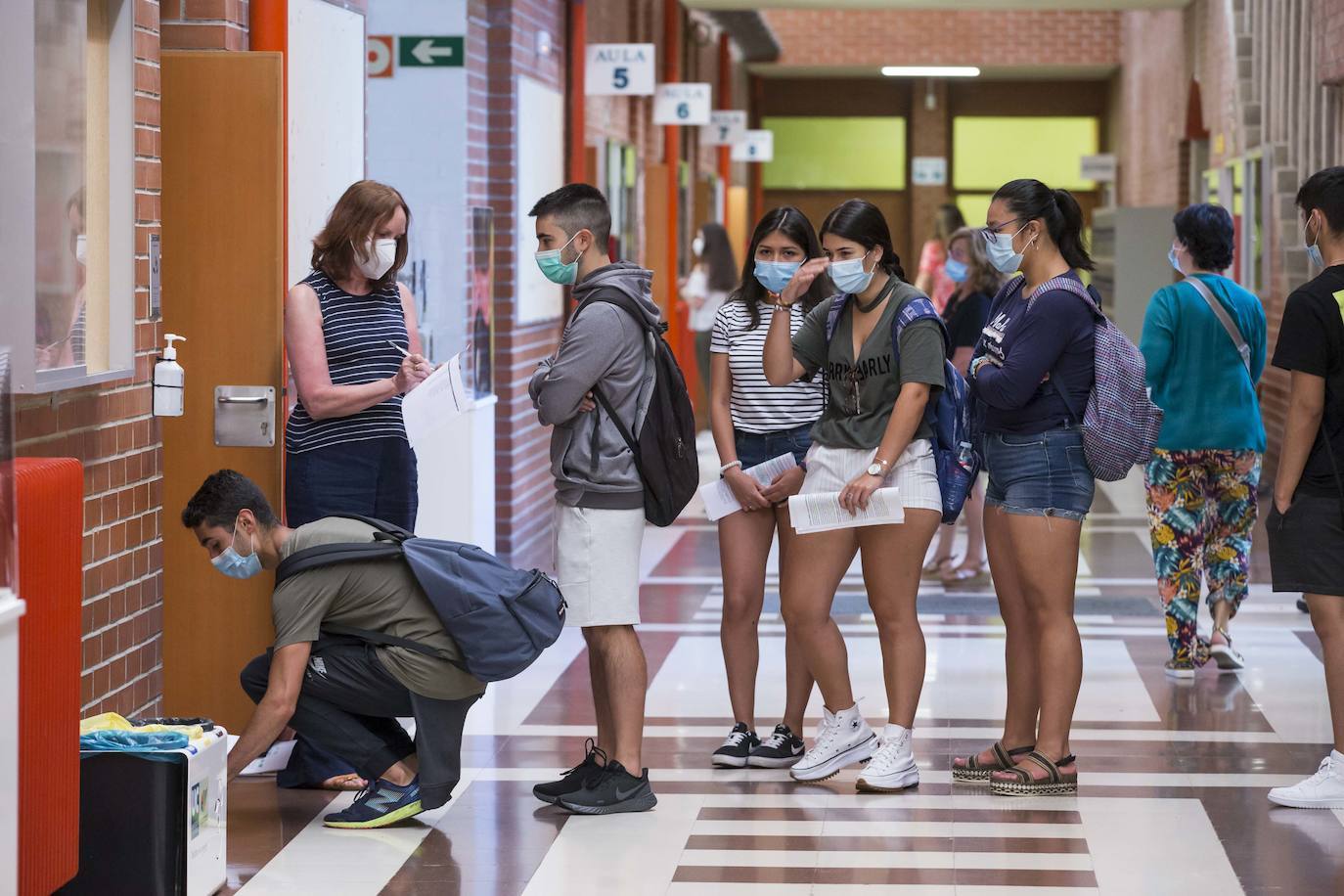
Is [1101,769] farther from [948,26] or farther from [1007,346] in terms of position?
[948,26]

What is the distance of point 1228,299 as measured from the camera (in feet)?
20.5

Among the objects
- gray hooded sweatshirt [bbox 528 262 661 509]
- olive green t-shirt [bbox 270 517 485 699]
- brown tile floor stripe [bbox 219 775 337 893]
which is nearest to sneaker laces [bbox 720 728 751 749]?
gray hooded sweatshirt [bbox 528 262 661 509]

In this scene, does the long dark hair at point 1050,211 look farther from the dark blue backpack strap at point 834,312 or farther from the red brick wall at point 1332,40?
the red brick wall at point 1332,40

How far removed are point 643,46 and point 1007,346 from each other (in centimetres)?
709

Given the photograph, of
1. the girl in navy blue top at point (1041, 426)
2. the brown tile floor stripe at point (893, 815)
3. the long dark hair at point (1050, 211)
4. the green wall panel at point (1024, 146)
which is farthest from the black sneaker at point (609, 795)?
the green wall panel at point (1024, 146)

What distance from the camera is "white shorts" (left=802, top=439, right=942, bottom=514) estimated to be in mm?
4785

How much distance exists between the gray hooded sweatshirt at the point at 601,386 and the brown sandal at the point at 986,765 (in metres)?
1.18

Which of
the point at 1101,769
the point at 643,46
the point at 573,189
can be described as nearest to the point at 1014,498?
the point at 1101,769

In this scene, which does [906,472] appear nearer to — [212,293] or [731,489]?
[731,489]

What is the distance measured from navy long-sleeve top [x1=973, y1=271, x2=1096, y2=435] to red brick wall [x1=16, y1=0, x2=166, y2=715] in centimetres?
214

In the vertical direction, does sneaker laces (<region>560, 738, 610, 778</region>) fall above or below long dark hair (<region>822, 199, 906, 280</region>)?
below

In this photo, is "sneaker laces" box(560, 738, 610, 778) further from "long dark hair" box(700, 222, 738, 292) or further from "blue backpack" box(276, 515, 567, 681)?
"long dark hair" box(700, 222, 738, 292)

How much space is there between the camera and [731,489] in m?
5.13

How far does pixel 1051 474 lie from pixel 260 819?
217 centimetres
